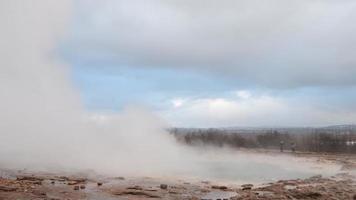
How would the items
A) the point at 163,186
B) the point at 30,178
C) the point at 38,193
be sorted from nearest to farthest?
1. the point at 38,193
2. the point at 163,186
3. the point at 30,178

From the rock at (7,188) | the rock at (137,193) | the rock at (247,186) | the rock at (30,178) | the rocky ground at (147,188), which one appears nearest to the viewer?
the rock at (7,188)

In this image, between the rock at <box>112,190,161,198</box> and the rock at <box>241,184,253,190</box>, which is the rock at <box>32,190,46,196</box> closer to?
the rock at <box>112,190,161,198</box>

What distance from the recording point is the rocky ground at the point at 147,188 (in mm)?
17109

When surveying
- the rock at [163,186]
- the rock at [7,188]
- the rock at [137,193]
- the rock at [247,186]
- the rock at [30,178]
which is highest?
the rock at [30,178]

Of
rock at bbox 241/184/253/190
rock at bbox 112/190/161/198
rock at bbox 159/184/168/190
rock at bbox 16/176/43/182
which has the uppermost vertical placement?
rock at bbox 16/176/43/182

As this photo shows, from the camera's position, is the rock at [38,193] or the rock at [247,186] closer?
the rock at [38,193]

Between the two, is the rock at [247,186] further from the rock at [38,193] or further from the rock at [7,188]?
the rock at [7,188]

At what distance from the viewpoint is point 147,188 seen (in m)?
19.3

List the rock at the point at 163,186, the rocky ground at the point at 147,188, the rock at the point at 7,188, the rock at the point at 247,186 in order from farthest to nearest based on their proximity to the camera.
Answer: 1. the rock at the point at 247,186
2. the rock at the point at 163,186
3. the rocky ground at the point at 147,188
4. the rock at the point at 7,188

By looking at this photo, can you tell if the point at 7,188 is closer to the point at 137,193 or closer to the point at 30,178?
the point at 30,178

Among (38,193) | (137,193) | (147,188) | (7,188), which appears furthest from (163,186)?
(7,188)

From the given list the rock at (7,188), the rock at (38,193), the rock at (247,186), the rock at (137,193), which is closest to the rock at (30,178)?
the rock at (7,188)

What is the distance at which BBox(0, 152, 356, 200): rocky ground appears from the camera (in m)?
17.1

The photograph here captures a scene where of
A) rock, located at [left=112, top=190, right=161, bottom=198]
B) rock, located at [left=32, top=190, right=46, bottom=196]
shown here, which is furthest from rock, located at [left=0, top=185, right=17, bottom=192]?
rock, located at [left=112, top=190, right=161, bottom=198]
